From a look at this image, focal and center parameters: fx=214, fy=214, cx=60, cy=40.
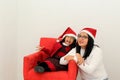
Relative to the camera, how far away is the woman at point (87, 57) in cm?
210

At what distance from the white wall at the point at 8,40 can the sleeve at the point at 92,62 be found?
1081 millimetres

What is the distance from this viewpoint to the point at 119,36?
105 inches

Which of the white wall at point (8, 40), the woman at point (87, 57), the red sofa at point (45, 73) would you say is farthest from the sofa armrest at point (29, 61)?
the white wall at point (8, 40)

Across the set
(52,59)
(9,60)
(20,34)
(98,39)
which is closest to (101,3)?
(98,39)

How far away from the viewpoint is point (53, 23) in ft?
9.38

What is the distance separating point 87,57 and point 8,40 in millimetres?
1110

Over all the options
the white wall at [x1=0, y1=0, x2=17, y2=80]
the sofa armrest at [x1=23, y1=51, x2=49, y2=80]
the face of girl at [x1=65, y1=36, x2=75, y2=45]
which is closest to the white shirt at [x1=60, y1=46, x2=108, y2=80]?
the face of girl at [x1=65, y1=36, x2=75, y2=45]

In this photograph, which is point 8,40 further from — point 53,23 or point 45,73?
point 45,73

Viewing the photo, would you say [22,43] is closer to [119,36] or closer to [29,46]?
[29,46]

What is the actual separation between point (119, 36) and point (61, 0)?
88cm

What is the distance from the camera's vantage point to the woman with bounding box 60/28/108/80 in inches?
82.6

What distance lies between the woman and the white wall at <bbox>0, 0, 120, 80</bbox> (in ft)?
1.67

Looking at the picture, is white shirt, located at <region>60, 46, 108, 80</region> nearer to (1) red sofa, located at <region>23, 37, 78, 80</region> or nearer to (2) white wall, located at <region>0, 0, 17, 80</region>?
(1) red sofa, located at <region>23, 37, 78, 80</region>

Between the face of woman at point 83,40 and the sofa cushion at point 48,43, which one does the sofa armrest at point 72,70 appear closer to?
the face of woman at point 83,40
